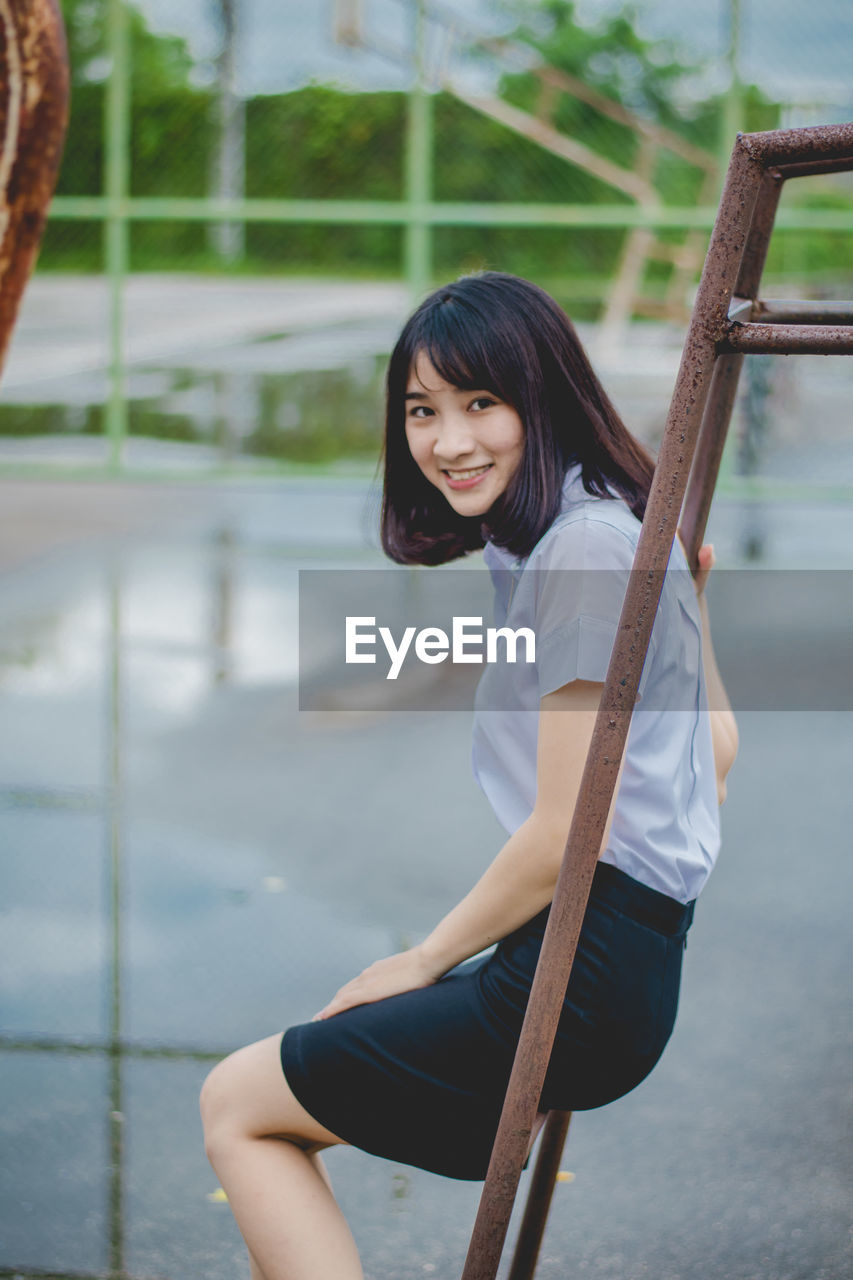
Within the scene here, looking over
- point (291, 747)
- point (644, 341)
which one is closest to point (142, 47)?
point (644, 341)

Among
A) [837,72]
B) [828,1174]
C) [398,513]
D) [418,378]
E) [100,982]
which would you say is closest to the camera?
[418,378]

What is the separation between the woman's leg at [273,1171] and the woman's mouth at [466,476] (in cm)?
72

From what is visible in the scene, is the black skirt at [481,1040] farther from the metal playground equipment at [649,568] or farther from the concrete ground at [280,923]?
the concrete ground at [280,923]

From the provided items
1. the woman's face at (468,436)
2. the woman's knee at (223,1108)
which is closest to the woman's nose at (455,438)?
the woman's face at (468,436)

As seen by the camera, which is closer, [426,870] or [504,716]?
[504,716]

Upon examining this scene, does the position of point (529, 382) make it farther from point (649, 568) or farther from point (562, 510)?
point (649, 568)

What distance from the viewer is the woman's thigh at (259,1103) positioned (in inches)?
71.7

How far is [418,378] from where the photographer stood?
196cm

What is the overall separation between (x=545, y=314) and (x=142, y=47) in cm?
1118

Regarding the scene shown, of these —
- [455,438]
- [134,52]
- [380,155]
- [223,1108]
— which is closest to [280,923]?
[223,1108]

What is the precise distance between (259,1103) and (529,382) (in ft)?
3.01

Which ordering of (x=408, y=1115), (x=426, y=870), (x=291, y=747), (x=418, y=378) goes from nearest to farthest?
1. (x=408, y=1115)
2. (x=418, y=378)
3. (x=426, y=870)
4. (x=291, y=747)

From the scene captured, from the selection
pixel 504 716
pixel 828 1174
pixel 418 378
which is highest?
pixel 418 378

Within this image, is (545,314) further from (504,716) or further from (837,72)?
(837,72)
